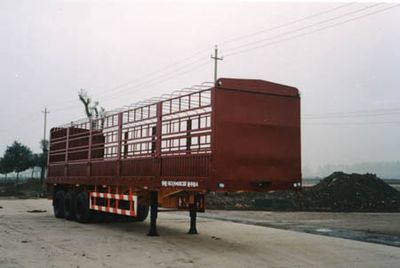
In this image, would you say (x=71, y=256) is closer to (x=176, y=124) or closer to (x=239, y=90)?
(x=176, y=124)

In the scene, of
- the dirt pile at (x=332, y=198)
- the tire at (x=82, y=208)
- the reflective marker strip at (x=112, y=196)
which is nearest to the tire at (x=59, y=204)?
the tire at (x=82, y=208)

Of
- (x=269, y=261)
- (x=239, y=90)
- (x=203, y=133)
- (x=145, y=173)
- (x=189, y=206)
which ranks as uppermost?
(x=239, y=90)

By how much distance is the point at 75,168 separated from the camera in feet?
53.7

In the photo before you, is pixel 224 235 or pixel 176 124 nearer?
pixel 176 124

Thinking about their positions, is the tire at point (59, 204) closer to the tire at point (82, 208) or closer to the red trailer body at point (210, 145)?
the tire at point (82, 208)

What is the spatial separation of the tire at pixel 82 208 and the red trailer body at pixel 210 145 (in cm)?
195

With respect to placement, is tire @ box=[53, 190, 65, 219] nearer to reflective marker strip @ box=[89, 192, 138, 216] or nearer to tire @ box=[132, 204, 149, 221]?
reflective marker strip @ box=[89, 192, 138, 216]

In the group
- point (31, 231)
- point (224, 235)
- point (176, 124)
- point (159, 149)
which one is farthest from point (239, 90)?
point (31, 231)

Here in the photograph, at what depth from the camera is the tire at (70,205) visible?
16.2 metres

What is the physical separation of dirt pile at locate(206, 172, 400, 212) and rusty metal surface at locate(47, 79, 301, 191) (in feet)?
50.8

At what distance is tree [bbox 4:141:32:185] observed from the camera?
6225cm

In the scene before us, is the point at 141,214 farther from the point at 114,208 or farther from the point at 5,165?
the point at 5,165

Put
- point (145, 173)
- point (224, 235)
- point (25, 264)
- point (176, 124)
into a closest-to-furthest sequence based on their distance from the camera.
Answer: point (25, 264) < point (176, 124) < point (145, 173) < point (224, 235)

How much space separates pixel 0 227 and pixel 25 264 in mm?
6643
